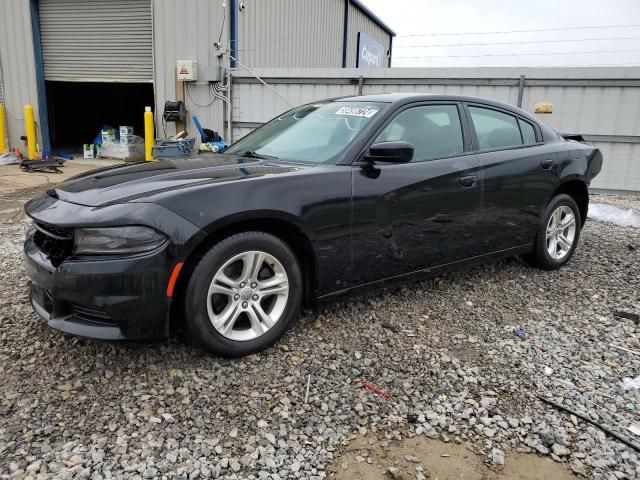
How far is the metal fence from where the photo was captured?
9188mm

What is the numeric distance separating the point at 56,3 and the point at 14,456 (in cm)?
1186

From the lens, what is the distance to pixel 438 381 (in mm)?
2871

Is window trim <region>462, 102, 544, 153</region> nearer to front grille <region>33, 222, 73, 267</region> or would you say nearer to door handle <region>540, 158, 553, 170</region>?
door handle <region>540, 158, 553, 170</region>

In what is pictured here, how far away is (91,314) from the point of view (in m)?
2.64

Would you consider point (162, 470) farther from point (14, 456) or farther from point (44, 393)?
point (44, 393)

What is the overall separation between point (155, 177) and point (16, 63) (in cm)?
1116

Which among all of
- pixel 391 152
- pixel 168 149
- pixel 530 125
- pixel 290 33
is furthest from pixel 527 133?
pixel 290 33

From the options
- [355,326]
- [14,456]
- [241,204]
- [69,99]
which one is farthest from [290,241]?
[69,99]

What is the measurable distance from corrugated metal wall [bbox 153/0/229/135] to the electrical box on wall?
13 centimetres

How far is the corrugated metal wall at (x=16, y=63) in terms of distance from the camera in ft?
37.8

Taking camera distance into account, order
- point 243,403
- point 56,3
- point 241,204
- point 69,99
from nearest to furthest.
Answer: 1. point 243,403
2. point 241,204
3. point 56,3
4. point 69,99

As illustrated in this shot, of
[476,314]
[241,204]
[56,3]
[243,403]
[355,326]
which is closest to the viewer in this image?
[243,403]

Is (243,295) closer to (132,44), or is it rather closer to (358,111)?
(358,111)

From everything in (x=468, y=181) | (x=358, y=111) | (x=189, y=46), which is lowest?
(x=468, y=181)
